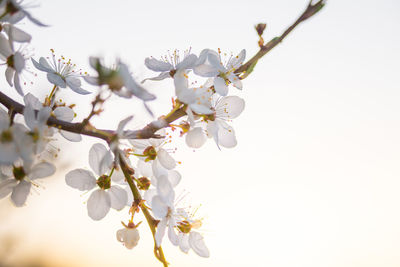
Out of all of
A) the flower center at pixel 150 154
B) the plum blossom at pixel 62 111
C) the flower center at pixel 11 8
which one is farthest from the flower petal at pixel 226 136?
the flower center at pixel 11 8

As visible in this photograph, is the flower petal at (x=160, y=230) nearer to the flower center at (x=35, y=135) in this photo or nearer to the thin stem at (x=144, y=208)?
the thin stem at (x=144, y=208)

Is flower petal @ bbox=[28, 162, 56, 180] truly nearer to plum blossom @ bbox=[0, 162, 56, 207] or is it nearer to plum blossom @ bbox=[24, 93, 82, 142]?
plum blossom @ bbox=[0, 162, 56, 207]

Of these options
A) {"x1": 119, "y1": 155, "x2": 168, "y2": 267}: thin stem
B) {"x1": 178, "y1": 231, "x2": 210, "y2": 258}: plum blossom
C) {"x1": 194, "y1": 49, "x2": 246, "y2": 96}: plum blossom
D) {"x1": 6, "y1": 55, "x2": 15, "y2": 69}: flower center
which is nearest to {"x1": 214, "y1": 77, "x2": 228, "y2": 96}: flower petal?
{"x1": 194, "y1": 49, "x2": 246, "y2": 96}: plum blossom

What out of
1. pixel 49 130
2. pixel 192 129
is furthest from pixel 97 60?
pixel 192 129

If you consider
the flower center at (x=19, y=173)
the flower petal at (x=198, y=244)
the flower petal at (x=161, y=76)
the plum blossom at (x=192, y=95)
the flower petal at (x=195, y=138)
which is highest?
the plum blossom at (x=192, y=95)

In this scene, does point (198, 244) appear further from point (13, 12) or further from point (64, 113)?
point (13, 12)

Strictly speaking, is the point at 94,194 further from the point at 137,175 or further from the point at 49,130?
the point at 49,130
